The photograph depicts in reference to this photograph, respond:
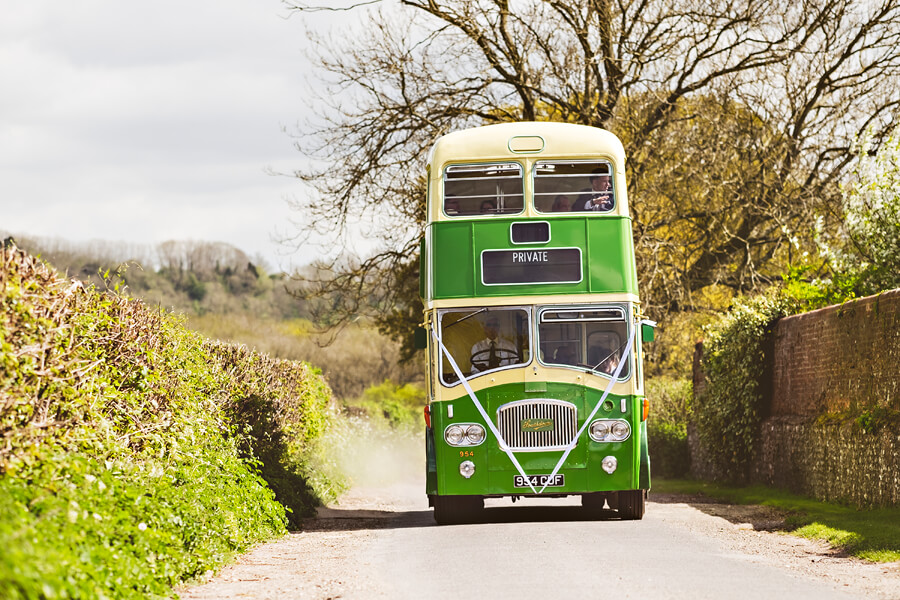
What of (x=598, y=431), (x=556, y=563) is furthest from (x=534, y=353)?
(x=556, y=563)

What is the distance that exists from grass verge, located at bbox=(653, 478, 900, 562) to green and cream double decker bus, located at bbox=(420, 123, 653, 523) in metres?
2.28

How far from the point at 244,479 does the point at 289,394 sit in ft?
26.9

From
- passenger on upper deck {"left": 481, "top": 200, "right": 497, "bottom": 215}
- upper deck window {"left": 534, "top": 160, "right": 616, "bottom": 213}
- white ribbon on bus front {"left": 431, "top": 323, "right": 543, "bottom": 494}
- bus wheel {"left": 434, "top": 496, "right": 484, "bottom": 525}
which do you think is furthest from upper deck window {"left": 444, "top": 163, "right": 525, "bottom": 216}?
bus wheel {"left": 434, "top": 496, "right": 484, "bottom": 525}

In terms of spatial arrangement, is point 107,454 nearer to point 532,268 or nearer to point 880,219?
point 532,268

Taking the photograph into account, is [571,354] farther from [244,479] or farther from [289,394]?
[289,394]

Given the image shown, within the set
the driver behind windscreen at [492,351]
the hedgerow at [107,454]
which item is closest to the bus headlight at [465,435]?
the driver behind windscreen at [492,351]

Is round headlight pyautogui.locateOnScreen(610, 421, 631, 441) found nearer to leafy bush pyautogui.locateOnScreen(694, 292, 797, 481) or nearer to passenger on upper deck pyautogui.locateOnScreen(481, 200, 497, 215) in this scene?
passenger on upper deck pyautogui.locateOnScreen(481, 200, 497, 215)

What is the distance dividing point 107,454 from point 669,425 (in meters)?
20.9

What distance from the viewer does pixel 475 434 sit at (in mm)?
14945

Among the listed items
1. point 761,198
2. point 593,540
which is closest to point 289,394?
point 593,540

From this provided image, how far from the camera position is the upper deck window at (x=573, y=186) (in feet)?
50.7

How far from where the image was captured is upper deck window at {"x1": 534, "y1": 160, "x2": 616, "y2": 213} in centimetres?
1545

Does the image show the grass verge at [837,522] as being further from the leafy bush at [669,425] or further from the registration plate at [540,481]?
the leafy bush at [669,425]

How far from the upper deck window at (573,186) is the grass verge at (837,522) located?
486cm
